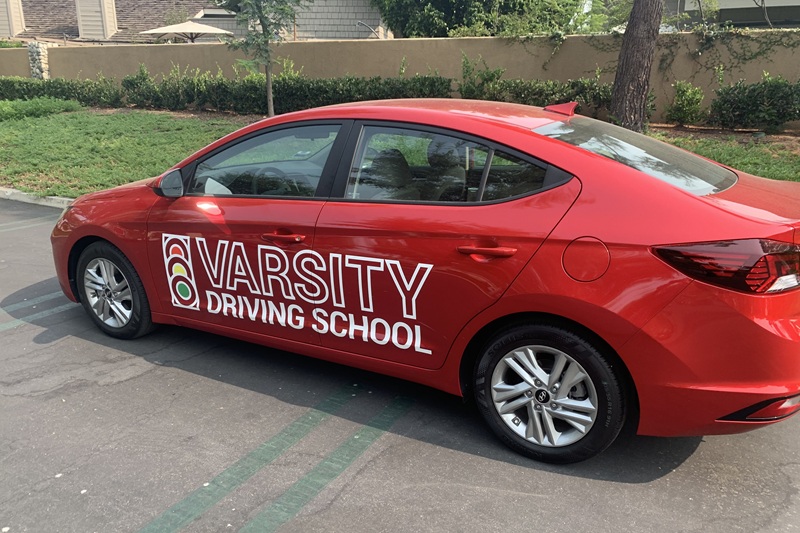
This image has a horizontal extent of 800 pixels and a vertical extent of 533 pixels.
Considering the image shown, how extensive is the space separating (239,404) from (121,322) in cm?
140

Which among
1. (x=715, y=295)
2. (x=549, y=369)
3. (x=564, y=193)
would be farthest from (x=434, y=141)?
(x=715, y=295)

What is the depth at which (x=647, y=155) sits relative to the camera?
3336 mm

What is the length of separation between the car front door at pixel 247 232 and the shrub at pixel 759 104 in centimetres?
1037

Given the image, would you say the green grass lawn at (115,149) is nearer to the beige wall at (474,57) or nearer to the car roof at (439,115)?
the beige wall at (474,57)

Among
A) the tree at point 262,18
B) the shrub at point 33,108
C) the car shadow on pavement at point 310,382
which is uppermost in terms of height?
the tree at point 262,18

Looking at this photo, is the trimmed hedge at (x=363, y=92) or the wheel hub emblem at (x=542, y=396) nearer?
the wheel hub emblem at (x=542, y=396)

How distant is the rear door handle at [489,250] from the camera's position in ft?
9.82

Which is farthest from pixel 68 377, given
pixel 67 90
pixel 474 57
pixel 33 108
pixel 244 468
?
pixel 67 90

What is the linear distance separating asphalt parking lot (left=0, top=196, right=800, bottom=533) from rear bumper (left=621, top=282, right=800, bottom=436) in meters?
0.10

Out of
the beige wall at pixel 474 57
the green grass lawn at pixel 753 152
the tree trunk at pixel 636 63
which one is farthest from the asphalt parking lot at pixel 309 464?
the beige wall at pixel 474 57

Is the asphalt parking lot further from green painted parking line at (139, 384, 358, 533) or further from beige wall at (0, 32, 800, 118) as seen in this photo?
beige wall at (0, 32, 800, 118)

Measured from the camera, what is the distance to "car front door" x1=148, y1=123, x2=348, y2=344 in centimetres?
369

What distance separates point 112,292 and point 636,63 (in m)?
8.44

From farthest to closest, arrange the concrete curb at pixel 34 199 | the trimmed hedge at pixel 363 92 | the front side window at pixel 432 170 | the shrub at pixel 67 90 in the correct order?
the shrub at pixel 67 90 < the trimmed hedge at pixel 363 92 < the concrete curb at pixel 34 199 < the front side window at pixel 432 170
